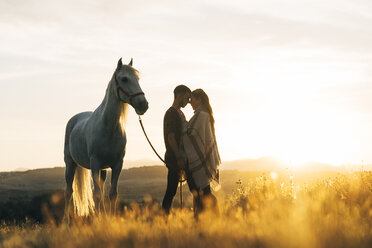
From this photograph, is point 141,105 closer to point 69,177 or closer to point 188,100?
point 188,100

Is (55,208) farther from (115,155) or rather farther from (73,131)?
(115,155)

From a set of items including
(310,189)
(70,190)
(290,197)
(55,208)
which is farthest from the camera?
(55,208)

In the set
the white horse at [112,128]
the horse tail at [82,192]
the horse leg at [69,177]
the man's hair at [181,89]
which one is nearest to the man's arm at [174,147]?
the man's hair at [181,89]

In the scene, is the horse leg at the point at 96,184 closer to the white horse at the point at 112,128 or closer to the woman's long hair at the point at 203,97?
the white horse at the point at 112,128

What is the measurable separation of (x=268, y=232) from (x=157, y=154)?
9.25 ft

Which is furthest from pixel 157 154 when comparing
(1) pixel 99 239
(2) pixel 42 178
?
(2) pixel 42 178

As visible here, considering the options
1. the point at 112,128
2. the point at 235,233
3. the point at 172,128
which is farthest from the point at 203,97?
the point at 235,233

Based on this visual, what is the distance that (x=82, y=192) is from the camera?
11406 millimetres

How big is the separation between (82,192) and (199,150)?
4895 millimetres

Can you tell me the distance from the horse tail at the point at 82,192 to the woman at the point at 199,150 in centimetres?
462

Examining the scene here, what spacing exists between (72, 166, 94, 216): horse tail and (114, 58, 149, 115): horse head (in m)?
3.37

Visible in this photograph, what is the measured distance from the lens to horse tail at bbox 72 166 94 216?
11.3 meters

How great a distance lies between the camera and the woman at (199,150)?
24.2 feet

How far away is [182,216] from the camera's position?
6.77 metres
